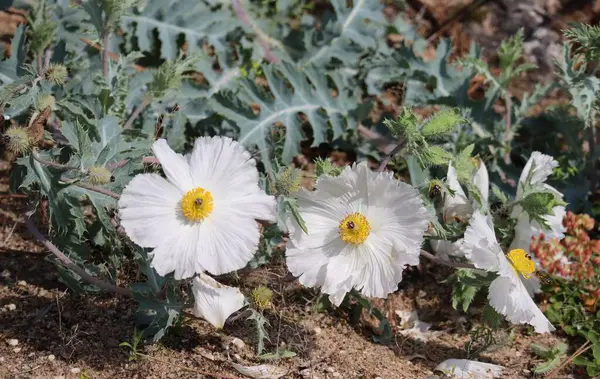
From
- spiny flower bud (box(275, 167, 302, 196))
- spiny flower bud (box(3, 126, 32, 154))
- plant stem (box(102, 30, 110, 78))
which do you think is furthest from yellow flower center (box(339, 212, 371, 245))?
plant stem (box(102, 30, 110, 78))

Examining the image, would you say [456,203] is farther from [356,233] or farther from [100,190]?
[100,190]

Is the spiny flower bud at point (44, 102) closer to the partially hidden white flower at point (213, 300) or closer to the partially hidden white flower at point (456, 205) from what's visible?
the partially hidden white flower at point (213, 300)

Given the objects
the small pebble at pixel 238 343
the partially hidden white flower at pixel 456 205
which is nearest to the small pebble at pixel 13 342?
the small pebble at pixel 238 343

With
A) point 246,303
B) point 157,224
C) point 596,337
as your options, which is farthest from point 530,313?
point 157,224

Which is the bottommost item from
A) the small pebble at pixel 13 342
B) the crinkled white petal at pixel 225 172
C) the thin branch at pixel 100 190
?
the small pebble at pixel 13 342

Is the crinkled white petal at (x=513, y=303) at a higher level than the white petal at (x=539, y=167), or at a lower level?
lower

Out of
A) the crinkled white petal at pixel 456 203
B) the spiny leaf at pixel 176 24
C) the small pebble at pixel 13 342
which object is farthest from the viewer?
the spiny leaf at pixel 176 24

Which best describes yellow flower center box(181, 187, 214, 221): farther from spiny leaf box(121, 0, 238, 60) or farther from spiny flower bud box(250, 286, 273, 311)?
spiny leaf box(121, 0, 238, 60)
